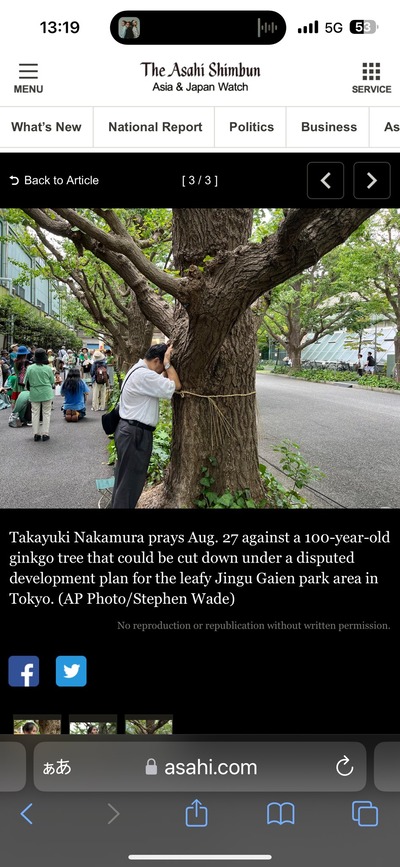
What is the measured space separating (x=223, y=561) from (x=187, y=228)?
2.69 m

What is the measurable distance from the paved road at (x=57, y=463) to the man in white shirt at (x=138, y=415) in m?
0.38

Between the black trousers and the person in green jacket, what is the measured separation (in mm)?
3344

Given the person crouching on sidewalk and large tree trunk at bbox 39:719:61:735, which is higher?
the person crouching on sidewalk

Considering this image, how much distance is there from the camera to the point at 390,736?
1191mm

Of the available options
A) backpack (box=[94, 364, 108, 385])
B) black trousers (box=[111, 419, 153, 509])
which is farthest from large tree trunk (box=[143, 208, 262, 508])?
backpack (box=[94, 364, 108, 385])

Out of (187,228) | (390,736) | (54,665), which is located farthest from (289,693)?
(187,228)

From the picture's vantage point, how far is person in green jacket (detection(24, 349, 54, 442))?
6.16m

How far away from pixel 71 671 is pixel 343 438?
289 inches

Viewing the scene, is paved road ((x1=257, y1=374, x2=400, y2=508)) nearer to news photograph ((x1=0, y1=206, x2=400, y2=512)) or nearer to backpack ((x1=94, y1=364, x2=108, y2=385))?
news photograph ((x1=0, y1=206, x2=400, y2=512))

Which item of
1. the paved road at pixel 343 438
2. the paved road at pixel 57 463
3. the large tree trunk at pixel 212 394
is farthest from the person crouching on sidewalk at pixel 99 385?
the large tree trunk at pixel 212 394

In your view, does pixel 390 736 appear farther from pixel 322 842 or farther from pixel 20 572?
pixel 20 572

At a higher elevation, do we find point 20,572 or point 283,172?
point 283,172

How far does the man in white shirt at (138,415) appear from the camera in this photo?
9.70 ft

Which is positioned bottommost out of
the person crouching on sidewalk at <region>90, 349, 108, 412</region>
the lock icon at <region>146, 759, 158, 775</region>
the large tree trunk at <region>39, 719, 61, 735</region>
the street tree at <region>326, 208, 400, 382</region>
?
the lock icon at <region>146, 759, 158, 775</region>
